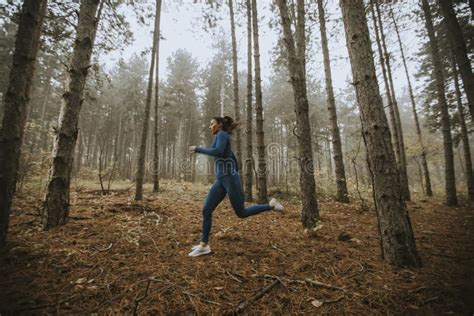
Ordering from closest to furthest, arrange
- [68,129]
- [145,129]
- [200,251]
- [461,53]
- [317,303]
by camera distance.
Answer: [317,303], [200,251], [68,129], [461,53], [145,129]

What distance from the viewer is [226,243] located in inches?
144

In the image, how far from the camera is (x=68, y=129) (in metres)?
3.93

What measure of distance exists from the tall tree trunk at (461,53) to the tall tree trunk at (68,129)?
7.97 metres

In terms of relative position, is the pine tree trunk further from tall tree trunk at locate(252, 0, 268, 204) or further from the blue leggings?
the blue leggings

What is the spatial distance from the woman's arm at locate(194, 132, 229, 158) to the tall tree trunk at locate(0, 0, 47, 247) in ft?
8.15

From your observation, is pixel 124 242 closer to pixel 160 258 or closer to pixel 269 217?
pixel 160 258

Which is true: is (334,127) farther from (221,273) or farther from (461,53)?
(221,273)

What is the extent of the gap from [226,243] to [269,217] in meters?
2.23

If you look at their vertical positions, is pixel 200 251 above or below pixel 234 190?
below

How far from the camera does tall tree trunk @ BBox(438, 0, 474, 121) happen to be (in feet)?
15.0

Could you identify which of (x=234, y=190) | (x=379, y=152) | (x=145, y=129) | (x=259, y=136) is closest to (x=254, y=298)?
(x=234, y=190)

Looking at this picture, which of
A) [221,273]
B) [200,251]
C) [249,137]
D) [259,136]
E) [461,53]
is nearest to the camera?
[221,273]

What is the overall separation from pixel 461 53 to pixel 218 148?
5957 millimetres

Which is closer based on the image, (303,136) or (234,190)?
(234,190)
